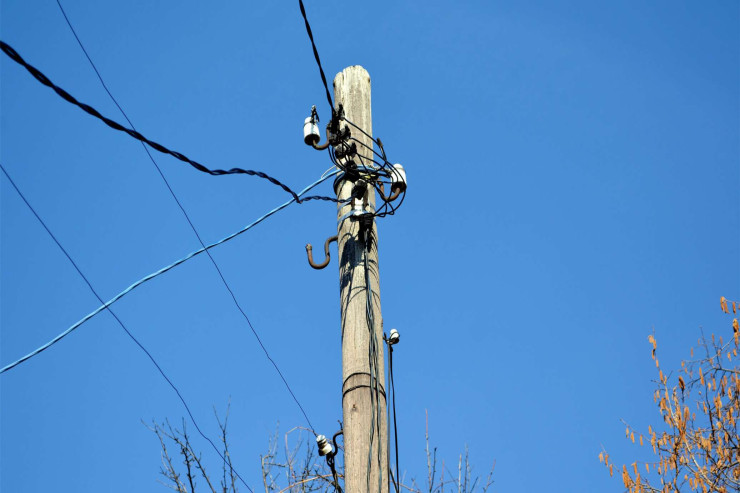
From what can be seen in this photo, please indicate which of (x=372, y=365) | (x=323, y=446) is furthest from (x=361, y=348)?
(x=323, y=446)

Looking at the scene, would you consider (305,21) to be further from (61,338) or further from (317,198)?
(61,338)

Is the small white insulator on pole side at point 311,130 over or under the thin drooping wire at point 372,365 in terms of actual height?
over

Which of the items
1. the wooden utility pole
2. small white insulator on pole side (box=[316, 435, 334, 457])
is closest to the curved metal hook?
the wooden utility pole

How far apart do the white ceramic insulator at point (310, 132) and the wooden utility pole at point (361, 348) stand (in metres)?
0.31

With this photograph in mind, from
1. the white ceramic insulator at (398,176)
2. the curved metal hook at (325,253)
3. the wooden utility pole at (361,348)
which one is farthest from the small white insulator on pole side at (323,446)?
the white ceramic insulator at (398,176)

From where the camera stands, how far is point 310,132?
541 centimetres

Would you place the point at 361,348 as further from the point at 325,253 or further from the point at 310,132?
the point at 310,132

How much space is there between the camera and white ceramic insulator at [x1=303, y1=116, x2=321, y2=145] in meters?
5.41

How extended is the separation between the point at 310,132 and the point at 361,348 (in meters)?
1.36

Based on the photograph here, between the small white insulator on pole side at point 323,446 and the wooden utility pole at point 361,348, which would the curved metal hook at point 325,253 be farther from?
the small white insulator on pole side at point 323,446

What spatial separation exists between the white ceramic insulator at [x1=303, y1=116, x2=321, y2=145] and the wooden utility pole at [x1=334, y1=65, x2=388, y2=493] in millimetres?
311

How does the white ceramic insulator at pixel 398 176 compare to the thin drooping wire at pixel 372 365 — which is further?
the white ceramic insulator at pixel 398 176

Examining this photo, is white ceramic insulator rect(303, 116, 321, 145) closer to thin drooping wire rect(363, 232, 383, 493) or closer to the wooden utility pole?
the wooden utility pole

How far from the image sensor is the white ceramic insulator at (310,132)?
213 inches
